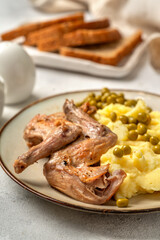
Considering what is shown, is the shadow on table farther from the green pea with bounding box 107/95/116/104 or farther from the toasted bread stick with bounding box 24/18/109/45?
the toasted bread stick with bounding box 24/18/109/45

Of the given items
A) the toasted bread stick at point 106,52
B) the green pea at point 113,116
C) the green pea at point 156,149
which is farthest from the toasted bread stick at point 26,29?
the green pea at point 156,149

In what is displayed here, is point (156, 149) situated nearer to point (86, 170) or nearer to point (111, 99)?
point (86, 170)

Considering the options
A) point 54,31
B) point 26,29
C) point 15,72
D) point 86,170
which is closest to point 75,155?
point 86,170

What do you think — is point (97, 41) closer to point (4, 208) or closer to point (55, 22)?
point (55, 22)

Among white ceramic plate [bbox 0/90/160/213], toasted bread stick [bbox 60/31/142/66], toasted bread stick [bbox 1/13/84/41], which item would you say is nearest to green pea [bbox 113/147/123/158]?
white ceramic plate [bbox 0/90/160/213]

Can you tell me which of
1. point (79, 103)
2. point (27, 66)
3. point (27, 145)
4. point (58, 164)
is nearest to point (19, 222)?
point (58, 164)
